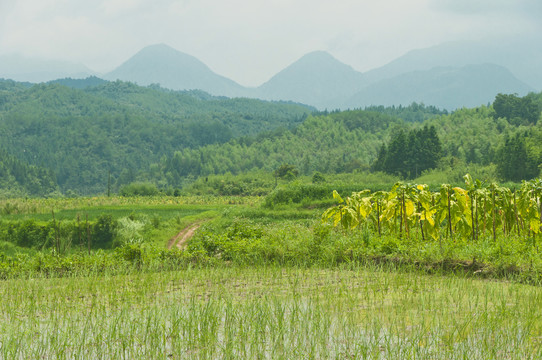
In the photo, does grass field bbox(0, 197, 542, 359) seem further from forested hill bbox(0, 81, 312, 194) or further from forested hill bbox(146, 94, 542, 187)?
forested hill bbox(0, 81, 312, 194)

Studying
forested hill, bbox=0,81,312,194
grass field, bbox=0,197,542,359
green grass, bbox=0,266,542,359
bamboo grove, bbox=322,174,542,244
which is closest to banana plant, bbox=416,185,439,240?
bamboo grove, bbox=322,174,542,244

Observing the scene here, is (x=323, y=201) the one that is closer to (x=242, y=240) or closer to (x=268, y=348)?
(x=242, y=240)

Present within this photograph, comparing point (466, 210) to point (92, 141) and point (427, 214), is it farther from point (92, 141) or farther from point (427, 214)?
point (92, 141)

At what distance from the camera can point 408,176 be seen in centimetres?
5847

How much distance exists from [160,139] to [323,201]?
414 ft

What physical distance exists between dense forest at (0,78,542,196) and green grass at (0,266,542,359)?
135 feet

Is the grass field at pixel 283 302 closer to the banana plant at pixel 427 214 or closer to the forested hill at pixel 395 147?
the banana plant at pixel 427 214

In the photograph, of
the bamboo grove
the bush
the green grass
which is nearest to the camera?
the green grass

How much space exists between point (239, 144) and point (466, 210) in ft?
371

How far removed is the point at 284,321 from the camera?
6.06 m

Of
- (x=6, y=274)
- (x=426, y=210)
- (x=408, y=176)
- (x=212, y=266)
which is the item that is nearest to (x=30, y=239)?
(x=6, y=274)

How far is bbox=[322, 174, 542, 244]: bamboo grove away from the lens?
10172mm

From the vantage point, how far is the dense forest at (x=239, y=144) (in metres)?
59.6

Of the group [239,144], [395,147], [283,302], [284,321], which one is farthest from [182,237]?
[239,144]
